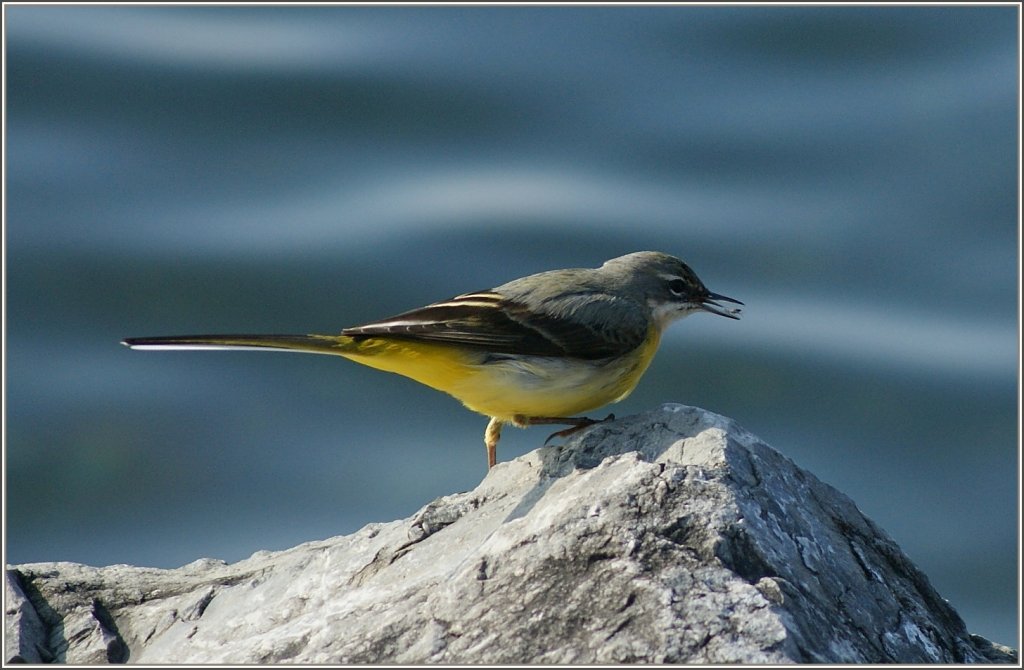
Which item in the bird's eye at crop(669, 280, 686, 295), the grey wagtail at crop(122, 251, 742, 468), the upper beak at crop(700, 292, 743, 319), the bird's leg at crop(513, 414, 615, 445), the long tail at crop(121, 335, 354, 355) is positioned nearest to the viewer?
the long tail at crop(121, 335, 354, 355)

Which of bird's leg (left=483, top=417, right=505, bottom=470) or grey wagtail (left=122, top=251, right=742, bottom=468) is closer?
grey wagtail (left=122, top=251, right=742, bottom=468)

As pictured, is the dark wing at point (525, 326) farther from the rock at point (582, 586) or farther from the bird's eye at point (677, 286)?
the rock at point (582, 586)

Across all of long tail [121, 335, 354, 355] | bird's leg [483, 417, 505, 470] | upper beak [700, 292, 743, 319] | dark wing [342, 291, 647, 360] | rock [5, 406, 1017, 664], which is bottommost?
rock [5, 406, 1017, 664]

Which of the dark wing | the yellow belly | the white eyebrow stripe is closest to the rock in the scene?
the yellow belly

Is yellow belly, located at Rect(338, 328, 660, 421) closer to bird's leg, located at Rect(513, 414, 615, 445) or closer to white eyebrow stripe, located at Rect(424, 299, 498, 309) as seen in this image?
bird's leg, located at Rect(513, 414, 615, 445)

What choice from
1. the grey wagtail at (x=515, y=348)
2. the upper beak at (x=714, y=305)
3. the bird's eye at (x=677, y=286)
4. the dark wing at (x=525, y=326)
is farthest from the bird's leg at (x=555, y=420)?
the upper beak at (x=714, y=305)

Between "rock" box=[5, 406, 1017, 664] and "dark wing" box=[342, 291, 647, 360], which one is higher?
"dark wing" box=[342, 291, 647, 360]
